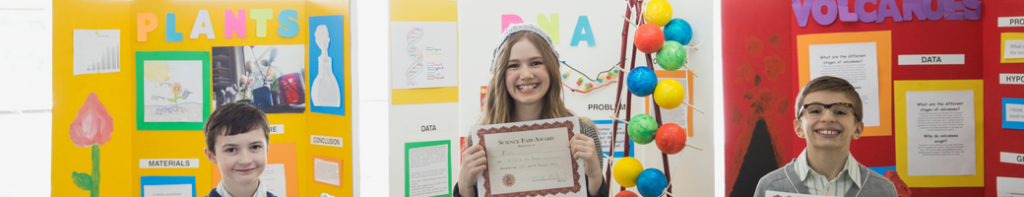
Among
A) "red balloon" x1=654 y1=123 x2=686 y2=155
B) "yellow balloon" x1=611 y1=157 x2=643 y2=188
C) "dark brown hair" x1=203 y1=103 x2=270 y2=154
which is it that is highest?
"dark brown hair" x1=203 y1=103 x2=270 y2=154

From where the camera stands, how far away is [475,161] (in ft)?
6.34

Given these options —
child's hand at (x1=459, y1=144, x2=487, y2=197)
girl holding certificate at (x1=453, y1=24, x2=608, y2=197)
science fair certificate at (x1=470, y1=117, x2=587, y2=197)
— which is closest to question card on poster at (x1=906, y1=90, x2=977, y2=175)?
girl holding certificate at (x1=453, y1=24, x2=608, y2=197)

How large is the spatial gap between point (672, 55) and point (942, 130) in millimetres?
1467

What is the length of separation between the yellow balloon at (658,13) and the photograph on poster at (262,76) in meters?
1.95

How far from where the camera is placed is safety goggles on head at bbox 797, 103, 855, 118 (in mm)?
1857

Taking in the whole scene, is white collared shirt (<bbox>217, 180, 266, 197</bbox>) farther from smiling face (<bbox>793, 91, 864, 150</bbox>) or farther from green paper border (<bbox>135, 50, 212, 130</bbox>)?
smiling face (<bbox>793, 91, 864, 150</bbox>)

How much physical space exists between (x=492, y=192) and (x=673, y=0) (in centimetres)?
162

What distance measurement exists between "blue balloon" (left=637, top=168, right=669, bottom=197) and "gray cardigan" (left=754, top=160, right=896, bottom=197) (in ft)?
1.34

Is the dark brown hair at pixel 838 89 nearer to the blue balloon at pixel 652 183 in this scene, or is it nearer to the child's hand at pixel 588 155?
the blue balloon at pixel 652 183

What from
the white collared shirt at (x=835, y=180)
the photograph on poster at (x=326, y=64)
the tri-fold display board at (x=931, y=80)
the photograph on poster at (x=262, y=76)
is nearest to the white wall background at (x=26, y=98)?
the photograph on poster at (x=262, y=76)

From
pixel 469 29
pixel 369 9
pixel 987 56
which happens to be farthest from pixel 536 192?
pixel 987 56

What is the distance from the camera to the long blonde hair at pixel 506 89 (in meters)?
2.00

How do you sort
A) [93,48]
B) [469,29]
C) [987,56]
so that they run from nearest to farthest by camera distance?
[987,56] → [93,48] → [469,29]

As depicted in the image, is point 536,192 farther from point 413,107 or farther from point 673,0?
point 673,0
